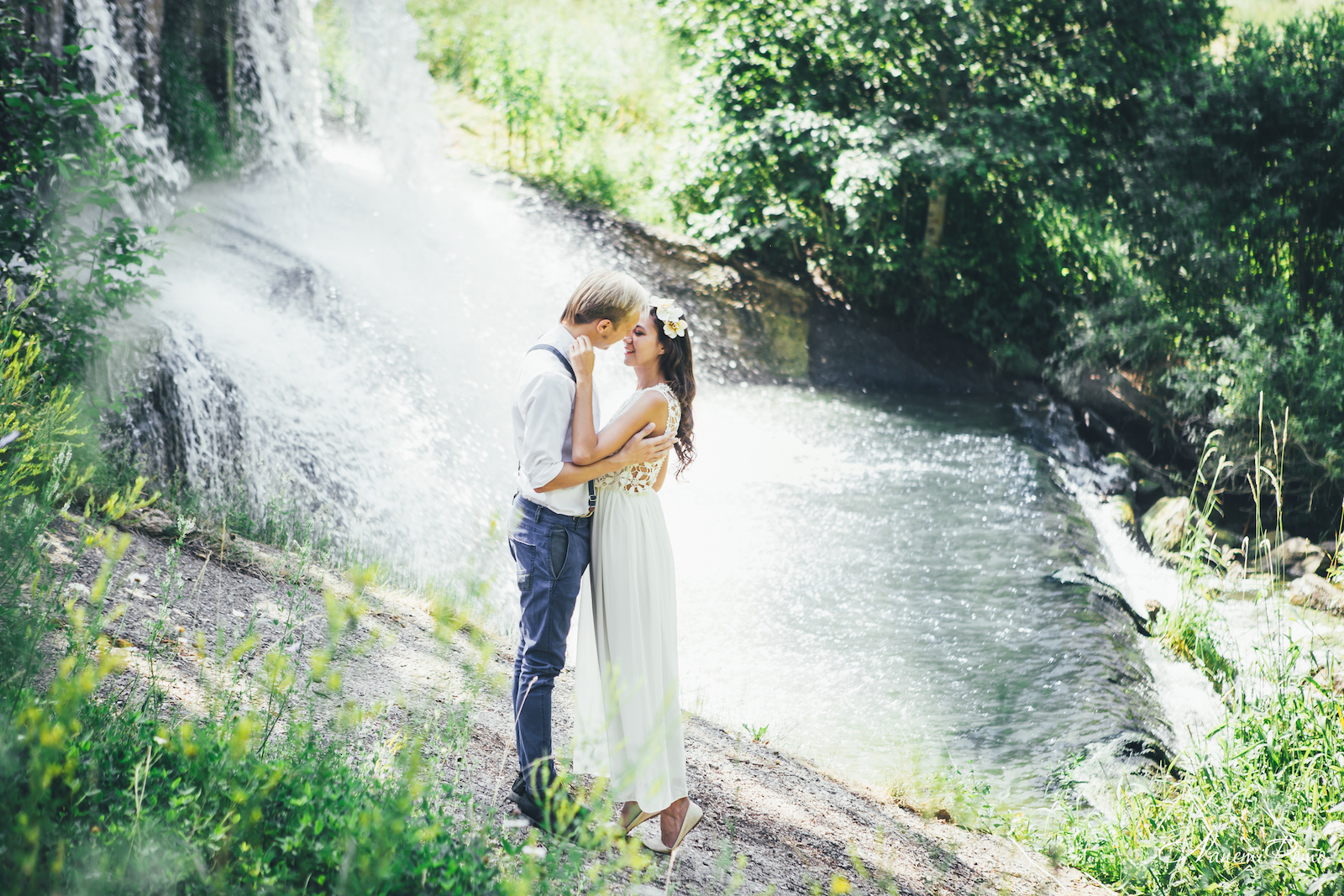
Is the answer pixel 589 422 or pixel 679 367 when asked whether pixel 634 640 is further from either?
pixel 679 367

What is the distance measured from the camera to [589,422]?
2.80 meters

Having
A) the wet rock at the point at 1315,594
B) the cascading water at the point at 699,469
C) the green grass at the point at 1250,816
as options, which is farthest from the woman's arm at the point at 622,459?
the wet rock at the point at 1315,594

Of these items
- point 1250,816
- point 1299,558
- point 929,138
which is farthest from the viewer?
point 929,138

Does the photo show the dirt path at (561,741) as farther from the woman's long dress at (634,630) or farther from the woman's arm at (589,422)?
the woman's arm at (589,422)

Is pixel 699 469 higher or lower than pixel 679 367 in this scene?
lower

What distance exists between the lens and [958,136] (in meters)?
11.0

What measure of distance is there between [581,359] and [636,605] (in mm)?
816

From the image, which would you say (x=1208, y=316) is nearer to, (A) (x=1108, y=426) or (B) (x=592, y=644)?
(A) (x=1108, y=426)

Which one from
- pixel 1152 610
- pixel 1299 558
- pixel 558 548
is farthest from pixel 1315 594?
pixel 558 548

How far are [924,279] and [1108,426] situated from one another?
3289mm

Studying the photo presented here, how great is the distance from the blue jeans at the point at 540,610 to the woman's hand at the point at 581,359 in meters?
0.45

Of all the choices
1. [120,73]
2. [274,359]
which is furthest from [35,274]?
[120,73]

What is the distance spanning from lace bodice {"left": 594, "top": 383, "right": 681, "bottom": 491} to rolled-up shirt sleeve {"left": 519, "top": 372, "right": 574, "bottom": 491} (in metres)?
0.20

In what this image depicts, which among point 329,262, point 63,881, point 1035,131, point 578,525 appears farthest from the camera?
point 1035,131
